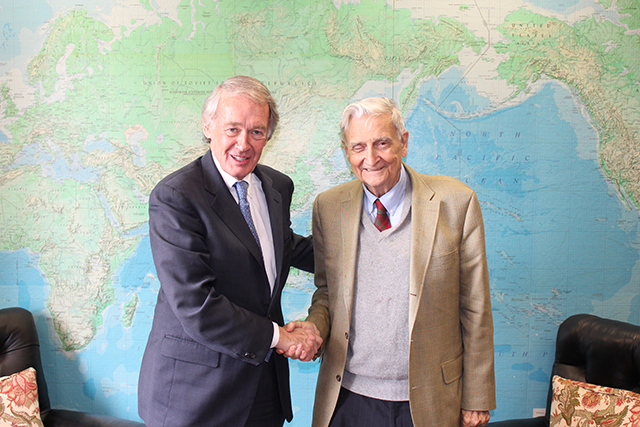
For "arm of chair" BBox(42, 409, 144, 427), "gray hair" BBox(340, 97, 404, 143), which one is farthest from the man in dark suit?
"arm of chair" BBox(42, 409, 144, 427)

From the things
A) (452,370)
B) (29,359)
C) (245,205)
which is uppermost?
(245,205)

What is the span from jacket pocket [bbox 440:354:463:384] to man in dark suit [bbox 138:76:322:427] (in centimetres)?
50

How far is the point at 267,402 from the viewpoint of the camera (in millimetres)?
1615

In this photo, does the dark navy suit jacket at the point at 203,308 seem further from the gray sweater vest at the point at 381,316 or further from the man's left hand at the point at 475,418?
the man's left hand at the point at 475,418

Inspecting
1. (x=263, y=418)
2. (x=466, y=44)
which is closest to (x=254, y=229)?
(x=263, y=418)

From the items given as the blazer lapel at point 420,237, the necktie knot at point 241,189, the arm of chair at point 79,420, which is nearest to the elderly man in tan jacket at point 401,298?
the blazer lapel at point 420,237

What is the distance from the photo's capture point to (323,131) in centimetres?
257

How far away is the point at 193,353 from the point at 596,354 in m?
2.13

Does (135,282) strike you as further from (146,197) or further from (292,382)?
(292,382)

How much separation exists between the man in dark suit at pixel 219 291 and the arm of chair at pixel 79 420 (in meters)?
1.23

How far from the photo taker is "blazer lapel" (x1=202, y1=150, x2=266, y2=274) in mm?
1507

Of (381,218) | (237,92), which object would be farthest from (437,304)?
(237,92)

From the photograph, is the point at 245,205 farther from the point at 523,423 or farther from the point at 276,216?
the point at 523,423

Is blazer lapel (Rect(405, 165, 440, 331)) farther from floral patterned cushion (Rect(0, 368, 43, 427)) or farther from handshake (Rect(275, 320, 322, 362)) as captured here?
floral patterned cushion (Rect(0, 368, 43, 427))
